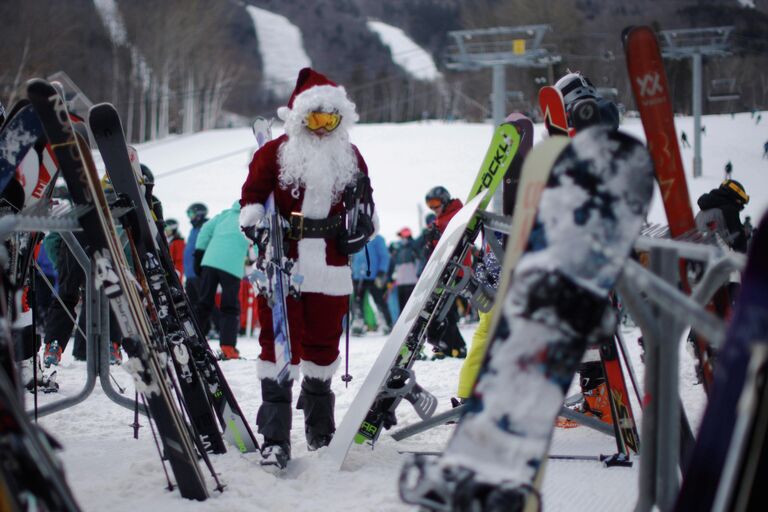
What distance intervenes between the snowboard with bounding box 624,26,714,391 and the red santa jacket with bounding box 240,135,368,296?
1.60 m

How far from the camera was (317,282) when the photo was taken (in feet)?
10.6

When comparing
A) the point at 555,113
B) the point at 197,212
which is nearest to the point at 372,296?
the point at 197,212

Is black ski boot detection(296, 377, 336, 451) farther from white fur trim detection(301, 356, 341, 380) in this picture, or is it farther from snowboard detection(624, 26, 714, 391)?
snowboard detection(624, 26, 714, 391)

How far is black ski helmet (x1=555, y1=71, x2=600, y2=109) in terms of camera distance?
356cm

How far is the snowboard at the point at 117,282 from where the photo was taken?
215 cm

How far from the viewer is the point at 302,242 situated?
3279 millimetres

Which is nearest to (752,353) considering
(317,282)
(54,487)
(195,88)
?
(54,487)

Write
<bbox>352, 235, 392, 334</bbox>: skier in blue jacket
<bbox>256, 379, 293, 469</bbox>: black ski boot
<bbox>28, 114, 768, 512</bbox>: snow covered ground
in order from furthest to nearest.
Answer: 1. <bbox>352, 235, 392, 334</bbox>: skier in blue jacket
2. <bbox>256, 379, 293, 469</bbox>: black ski boot
3. <bbox>28, 114, 768, 512</bbox>: snow covered ground

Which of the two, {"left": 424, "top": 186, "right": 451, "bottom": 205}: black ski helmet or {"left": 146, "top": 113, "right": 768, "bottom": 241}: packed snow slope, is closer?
{"left": 424, "top": 186, "right": 451, "bottom": 205}: black ski helmet

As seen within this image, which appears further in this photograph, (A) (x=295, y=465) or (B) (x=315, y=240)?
(B) (x=315, y=240)

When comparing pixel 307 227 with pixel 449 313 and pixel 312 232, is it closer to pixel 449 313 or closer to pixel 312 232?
pixel 312 232

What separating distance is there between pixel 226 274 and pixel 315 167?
3671mm

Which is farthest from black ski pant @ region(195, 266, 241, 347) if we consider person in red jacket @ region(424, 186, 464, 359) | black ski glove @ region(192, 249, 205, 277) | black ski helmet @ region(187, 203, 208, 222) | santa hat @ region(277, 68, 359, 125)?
santa hat @ region(277, 68, 359, 125)

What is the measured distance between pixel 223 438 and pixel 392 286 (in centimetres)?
743
